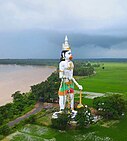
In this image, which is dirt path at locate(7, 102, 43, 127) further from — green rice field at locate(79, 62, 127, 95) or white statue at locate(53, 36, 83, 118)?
green rice field at locate(79, 62, 127, 95)

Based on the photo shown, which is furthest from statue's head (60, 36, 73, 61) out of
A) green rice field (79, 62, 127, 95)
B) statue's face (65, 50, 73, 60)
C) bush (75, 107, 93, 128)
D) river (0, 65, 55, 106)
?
green rice field (79, 62, 127, 95)

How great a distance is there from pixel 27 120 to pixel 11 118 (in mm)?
2730

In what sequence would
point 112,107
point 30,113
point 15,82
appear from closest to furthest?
point 112,107, point 30,113, point 15,82

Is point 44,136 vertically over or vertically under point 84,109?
under

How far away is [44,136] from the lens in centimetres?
1938

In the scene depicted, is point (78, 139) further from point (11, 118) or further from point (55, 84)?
point (55, 84)

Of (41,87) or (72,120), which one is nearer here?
(72,120)

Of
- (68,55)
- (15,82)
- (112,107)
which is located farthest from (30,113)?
(15,82)

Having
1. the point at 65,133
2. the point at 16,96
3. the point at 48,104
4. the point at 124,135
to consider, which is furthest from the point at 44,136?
the point at 16,96

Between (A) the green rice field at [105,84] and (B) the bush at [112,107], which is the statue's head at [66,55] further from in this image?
(A) the green rice field at [105,84]

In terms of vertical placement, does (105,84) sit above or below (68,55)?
below

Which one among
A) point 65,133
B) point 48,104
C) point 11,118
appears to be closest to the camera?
point 65,133

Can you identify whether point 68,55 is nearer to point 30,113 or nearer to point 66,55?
point 66,55

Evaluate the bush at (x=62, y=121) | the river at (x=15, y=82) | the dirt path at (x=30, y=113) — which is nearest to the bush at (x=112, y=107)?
the bush at (x=62, y=121)
